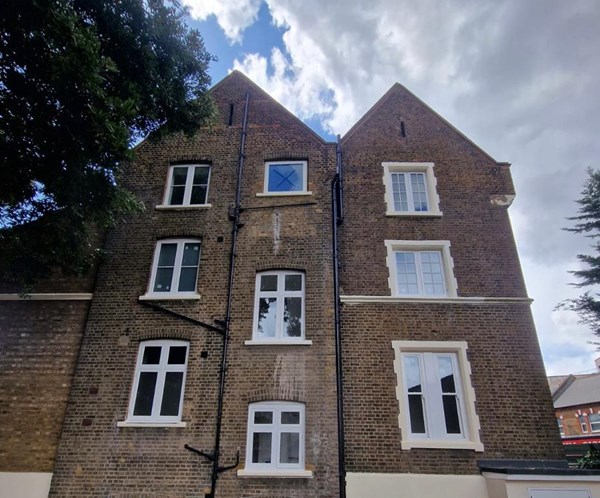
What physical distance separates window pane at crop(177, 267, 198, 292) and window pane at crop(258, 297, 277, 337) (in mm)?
2152

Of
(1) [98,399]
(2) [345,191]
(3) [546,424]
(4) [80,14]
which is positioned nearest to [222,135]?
(2) [345,191]

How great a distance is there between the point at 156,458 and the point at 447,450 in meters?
7.07

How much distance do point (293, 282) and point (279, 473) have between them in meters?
4.95

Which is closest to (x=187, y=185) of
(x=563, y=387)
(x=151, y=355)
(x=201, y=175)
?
(x=201, y=175)

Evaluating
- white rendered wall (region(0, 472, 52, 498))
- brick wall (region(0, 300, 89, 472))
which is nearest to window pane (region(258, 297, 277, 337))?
brick wall (region(0, 300, 89, 472))

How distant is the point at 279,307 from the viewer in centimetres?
1133

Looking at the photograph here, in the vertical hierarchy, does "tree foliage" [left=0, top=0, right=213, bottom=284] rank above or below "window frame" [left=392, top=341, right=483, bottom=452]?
above

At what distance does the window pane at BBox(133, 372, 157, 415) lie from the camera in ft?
33.7

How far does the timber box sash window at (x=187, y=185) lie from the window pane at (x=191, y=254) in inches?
56.8

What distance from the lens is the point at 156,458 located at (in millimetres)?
9570

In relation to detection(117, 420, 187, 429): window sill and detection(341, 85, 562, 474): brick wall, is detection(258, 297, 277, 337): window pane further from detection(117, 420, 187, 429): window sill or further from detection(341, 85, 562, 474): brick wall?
detection(117, 420, 187, 429): window sill

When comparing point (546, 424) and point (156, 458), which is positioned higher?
point (546, 424)

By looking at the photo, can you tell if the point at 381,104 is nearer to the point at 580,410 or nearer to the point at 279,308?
the point at 279,308

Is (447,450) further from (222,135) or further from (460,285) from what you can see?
(222,135)
